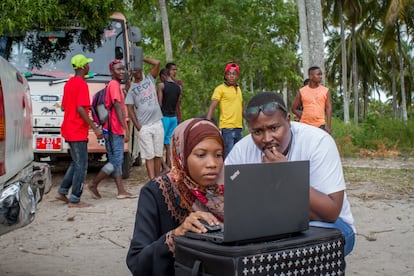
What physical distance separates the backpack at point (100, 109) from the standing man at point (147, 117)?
0.52 meters

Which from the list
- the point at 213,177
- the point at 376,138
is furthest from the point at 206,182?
the point at 376,138

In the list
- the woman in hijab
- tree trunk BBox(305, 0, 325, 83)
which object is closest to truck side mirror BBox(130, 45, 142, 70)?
tree trunk BBox(305, 0, 325, 83)

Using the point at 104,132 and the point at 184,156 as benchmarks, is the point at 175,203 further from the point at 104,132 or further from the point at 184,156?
the point at 104,132

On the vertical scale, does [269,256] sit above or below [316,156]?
below

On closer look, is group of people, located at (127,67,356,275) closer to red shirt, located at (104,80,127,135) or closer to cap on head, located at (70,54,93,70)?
cap on head, located at (70,54,93,70)

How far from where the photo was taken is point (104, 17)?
29.4 ft

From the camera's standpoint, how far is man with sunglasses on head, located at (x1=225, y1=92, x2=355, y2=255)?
2801 mm

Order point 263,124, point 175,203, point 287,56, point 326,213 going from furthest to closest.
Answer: point 287,56, point 263,124, point 326,213, point 175,203

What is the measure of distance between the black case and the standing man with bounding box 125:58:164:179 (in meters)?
5.90

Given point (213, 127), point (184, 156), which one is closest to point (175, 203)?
point (184, 156)

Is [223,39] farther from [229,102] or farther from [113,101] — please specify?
[113,101]

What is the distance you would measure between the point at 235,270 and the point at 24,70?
7.55 metres

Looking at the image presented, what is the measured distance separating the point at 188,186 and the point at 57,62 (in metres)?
6.83

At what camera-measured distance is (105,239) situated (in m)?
5.65
